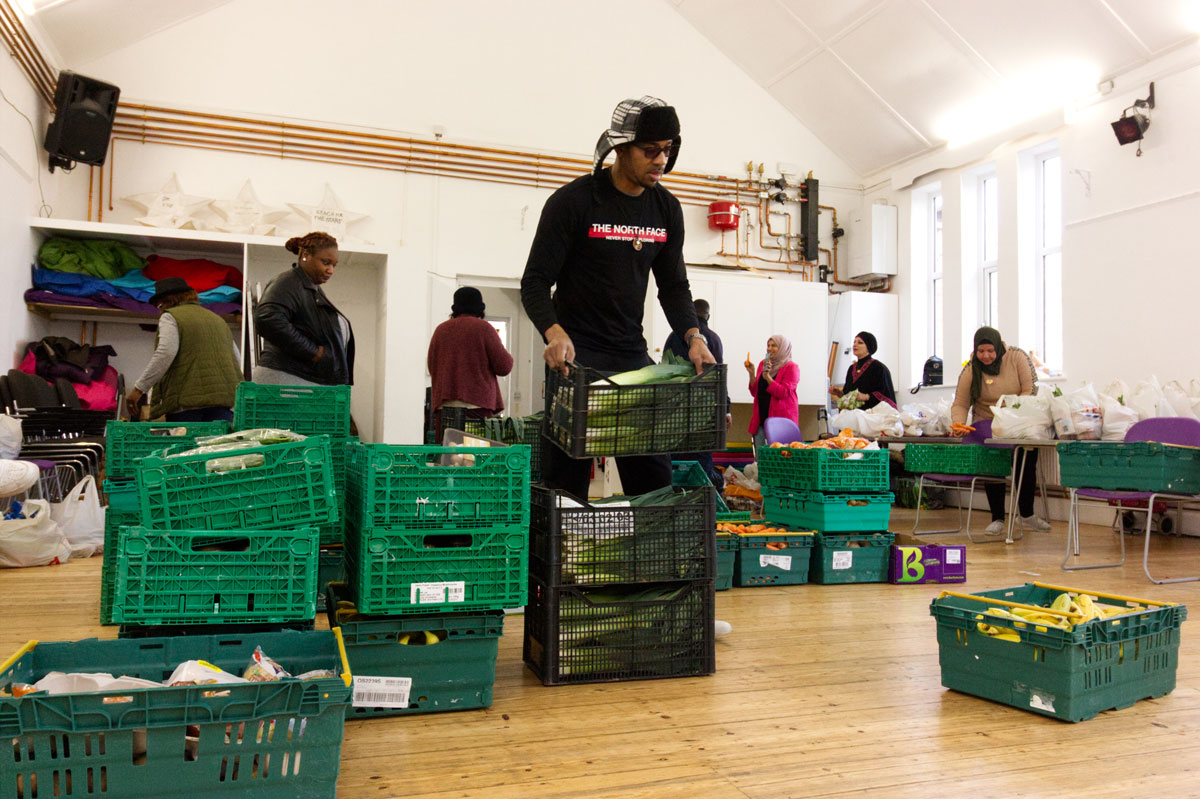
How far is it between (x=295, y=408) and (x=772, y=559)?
2.31 meters

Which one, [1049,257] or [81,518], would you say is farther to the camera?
[1049,257]

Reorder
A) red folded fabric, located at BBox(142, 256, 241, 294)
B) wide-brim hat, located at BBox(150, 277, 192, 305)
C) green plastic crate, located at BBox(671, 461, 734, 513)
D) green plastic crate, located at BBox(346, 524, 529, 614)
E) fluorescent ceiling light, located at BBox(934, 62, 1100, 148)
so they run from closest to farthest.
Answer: green plastic crate, located at BBox(346, 524, 529, 614)
green plastic crate, located at BBox(671, 461, 734, 513)
wide-brim hat, located at BBox(150, 277, 192, 305)
red folded fabric, located at BBox(142, 256, 241, 294)
fluorescent ceiling light, located at BBox(934, 62, 1100, 148)

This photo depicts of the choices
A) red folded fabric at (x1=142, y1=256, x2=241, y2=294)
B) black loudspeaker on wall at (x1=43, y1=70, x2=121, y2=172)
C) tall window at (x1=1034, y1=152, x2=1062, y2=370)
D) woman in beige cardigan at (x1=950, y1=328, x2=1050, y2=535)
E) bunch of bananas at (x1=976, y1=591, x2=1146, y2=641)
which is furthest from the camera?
tall window at (x1=1034, y1=152, x2=1062, y2=370)

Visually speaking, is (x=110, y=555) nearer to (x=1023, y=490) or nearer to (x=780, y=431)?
(x=780, y=431)

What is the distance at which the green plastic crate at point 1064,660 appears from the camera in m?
2.24

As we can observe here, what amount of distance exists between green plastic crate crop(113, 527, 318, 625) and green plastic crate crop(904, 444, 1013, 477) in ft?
17.1

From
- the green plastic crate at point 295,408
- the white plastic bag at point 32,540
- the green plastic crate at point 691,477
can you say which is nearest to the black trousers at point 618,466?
the green plastic crate at point 691,477

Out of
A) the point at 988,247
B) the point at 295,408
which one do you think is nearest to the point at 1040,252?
the point at 988,247

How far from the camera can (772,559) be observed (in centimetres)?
438

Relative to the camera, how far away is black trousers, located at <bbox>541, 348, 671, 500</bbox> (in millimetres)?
2746

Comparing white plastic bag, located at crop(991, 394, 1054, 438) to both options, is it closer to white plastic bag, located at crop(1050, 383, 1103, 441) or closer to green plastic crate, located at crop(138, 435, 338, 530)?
white plastic bag, located at crop(1050, 383, 1103, 441)

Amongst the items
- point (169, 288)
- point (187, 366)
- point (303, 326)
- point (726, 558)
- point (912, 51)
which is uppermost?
point (912, 51)

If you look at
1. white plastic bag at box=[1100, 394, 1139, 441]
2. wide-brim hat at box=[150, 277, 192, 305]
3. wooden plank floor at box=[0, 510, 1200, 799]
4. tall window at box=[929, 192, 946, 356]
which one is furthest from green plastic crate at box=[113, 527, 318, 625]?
tall window at box=[929, 192, 946, 356]

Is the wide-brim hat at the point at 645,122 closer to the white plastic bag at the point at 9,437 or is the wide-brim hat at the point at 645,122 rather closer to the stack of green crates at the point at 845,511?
the stack of green crates at the point at 845,511
